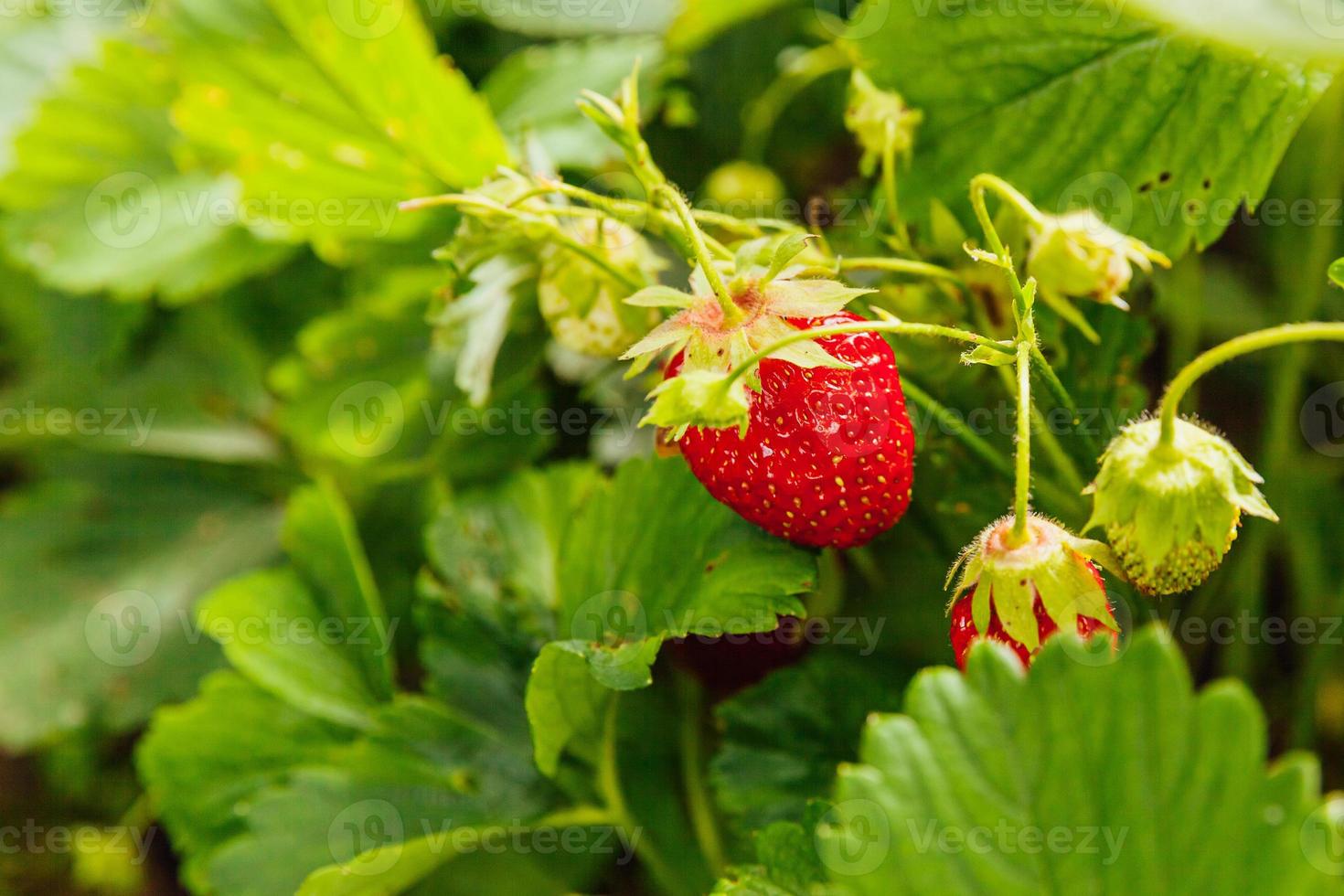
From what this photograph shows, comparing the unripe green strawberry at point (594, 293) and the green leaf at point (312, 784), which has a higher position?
the unripe green strawberry at point (594, 293)

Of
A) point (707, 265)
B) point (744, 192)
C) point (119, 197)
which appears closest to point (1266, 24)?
point (707, 265)

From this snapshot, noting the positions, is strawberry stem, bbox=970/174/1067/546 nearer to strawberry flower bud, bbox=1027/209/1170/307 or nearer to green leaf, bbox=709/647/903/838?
strawberry flower bud, bbox=1027/209/1170/307

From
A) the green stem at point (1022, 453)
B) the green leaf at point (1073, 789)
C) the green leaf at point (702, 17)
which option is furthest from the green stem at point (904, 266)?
the green leaf at point (702, 17)

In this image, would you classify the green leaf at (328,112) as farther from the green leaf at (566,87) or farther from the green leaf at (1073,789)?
the green leaf at (1073,789)

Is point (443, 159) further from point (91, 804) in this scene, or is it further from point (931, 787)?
point (91, 804)

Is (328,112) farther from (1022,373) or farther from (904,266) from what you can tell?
(1022,373)

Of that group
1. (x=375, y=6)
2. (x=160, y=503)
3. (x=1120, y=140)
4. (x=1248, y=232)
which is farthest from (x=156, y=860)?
(x=1248, y=232)
